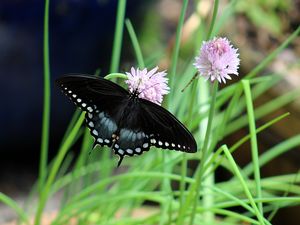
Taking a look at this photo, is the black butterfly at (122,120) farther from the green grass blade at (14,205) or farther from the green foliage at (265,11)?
the green foliage at (265,11)

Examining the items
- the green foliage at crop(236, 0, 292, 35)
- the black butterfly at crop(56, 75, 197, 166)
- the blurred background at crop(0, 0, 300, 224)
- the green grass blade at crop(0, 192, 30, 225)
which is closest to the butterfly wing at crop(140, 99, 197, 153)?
the black butterfly at crop(56, 75, 197, 166)

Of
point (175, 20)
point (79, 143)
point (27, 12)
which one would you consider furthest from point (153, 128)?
point (175, 20)

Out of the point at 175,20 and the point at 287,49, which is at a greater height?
the point at 175,20

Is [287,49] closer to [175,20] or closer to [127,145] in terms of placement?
[175,20]

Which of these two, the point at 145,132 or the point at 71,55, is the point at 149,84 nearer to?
the point at 145,132

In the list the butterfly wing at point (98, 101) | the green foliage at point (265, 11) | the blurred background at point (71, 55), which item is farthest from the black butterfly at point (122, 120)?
the green foliage at point (265, 11)

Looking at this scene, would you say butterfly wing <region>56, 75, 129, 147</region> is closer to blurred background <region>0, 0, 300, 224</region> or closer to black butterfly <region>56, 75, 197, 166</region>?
black butterfly <region>56, 75, 197, 166</region>

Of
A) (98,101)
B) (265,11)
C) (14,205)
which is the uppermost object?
(265,11)

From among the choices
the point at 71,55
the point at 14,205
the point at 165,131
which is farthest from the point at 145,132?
the point at 71,55
